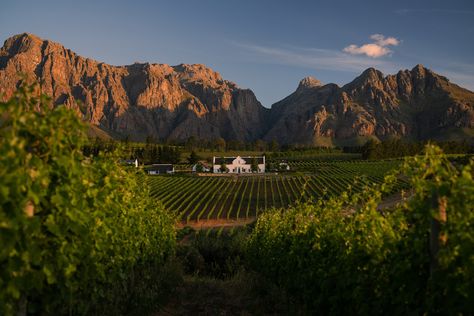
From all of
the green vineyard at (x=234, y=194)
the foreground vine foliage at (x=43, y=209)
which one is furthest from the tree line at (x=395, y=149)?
the foreground vine foliage at (x=43, y=209)

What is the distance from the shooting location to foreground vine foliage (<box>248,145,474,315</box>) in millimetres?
3852

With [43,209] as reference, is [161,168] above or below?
below

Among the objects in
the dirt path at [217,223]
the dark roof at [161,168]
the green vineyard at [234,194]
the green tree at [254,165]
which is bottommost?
the dirt path at [217,223]

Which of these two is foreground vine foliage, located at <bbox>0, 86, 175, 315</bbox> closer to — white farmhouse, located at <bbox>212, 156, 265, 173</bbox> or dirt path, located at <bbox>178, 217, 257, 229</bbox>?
dirt path, located at <bbox>178, 217, 257, 229</bbox>

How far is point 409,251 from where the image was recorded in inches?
188

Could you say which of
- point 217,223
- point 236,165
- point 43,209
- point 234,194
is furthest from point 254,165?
point 43,209

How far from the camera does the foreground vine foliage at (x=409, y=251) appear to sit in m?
3.85

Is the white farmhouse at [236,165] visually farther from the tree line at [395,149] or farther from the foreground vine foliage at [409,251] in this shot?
the foreground vine foliage at [409,251]

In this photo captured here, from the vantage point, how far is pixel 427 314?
4.16 metres

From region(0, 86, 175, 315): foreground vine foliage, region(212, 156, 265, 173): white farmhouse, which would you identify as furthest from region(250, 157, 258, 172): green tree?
region(0, 86, 175, 315): foreground vine foliage

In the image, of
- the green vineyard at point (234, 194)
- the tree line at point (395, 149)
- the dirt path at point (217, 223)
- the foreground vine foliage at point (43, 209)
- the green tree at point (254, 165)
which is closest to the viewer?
the foreground vine foliage at point (43, 209)

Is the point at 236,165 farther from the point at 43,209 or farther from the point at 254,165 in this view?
the point at 43,209

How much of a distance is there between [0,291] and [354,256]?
4601 millimetres

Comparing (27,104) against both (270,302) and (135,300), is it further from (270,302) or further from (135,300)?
(270,302)
